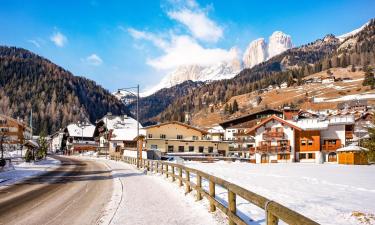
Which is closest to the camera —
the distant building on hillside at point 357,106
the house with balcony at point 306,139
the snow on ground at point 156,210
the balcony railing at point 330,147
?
the snow on ground at point 156,210

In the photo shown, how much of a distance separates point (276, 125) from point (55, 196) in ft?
220

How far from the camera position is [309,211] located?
14.7m

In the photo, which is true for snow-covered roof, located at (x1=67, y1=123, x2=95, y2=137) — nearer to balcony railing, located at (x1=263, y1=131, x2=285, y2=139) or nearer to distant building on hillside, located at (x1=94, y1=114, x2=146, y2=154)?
distant building on hillside, located at (x1=94, y1=114, x2=146, y2=154)

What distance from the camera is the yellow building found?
86.0 metres

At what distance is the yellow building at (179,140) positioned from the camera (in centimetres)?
8600

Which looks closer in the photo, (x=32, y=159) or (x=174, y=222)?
(x=174, y=222)

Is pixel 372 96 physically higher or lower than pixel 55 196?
higher

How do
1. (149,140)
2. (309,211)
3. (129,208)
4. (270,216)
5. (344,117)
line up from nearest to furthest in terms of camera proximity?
(270,216) < (129,208) < (309,211) < (344,117) < (149,140)

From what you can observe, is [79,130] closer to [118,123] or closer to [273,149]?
[118,123]

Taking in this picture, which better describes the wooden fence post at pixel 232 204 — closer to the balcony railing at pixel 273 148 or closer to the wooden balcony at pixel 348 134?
the balcony railing at pixel 273 148

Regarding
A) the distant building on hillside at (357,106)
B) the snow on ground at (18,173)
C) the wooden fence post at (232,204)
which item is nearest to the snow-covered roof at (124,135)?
the snow on ground at (18,173)

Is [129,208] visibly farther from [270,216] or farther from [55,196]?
[270,216]

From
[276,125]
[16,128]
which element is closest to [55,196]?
[276,125]

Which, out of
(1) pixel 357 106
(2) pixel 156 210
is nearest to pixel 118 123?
(1) pixel 357 106
